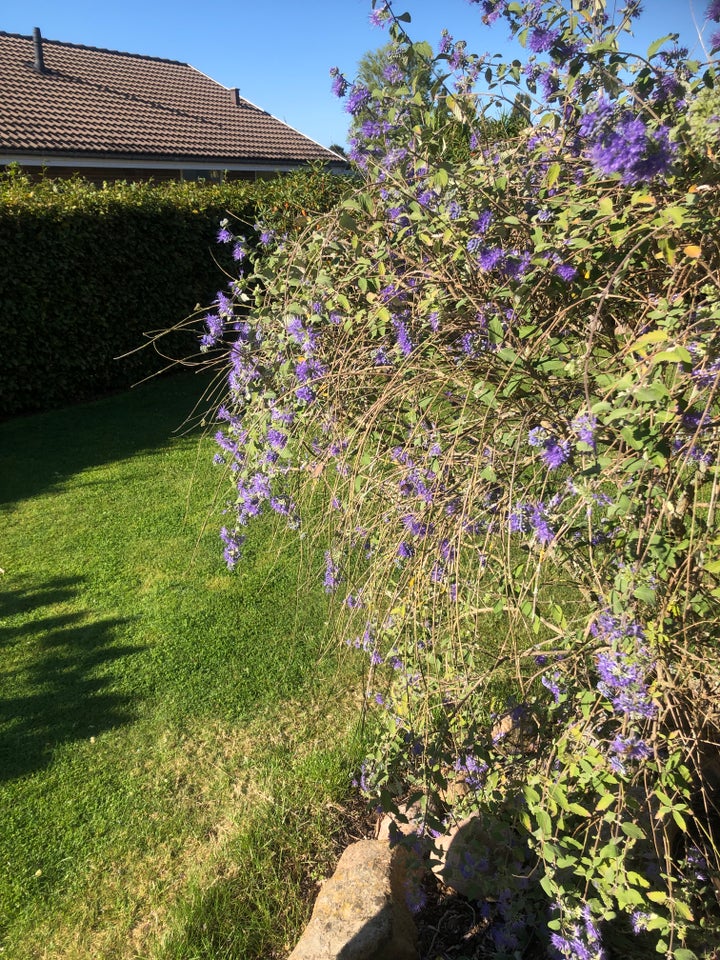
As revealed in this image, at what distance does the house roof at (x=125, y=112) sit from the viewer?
13.3 meters

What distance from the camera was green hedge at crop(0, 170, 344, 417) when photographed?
762 centimetres

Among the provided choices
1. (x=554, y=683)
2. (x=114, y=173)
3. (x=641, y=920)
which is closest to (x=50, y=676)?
(x=554, y=683)

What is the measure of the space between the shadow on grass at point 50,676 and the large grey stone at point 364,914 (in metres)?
1.52

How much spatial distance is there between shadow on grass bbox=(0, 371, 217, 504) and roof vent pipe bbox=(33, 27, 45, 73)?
987cm

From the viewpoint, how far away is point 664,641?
1688 millimetres

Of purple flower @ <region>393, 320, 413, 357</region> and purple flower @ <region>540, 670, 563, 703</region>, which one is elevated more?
purple flower @ <region>393, 320, 413, 357</region>

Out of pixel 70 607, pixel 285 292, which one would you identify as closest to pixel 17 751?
pixel 70 607

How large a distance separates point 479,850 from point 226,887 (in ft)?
3.14

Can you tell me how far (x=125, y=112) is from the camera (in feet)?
50.3

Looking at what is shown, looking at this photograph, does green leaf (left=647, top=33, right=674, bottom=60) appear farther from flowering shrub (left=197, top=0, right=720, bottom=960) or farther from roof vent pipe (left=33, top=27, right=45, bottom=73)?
roof vent pipe (left=33, top=27, right=45, bottom=73)

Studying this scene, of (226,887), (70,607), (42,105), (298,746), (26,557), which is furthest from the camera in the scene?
(42,105)

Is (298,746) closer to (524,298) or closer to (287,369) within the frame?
(287,369)

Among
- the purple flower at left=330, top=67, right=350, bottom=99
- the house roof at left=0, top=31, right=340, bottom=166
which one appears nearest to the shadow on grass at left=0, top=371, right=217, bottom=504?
the purple flower at left=330, top=67, right=350, bottom=99

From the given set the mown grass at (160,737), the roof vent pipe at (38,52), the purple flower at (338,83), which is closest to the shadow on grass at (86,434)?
the mown grass at (160,737)
